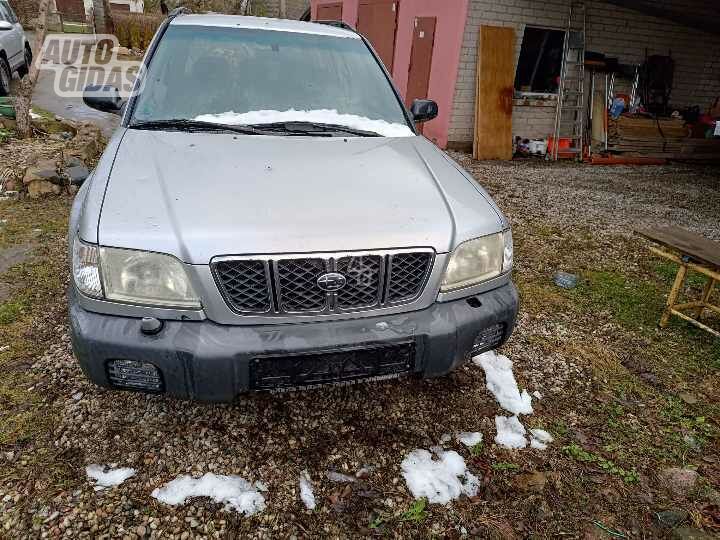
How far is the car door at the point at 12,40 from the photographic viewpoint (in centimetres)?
951

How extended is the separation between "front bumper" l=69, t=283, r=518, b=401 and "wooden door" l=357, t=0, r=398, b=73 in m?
9.52

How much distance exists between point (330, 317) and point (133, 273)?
81 centimetres

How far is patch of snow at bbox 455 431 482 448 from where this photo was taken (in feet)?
7.90

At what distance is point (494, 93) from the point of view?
29.1ft

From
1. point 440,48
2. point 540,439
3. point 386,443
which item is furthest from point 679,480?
point 440,48

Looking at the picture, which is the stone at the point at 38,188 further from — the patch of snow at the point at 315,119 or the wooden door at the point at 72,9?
the wooden door at the point at 72,9

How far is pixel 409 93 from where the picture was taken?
990 centimetres

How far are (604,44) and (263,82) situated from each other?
31.2ft

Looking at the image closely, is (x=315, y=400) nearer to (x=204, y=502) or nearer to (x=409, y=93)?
(x=204, y=502)

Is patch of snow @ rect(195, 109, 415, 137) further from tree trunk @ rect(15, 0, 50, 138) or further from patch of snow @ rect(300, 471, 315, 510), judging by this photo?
tree trunk @ rect(15, 0, 50, 138)

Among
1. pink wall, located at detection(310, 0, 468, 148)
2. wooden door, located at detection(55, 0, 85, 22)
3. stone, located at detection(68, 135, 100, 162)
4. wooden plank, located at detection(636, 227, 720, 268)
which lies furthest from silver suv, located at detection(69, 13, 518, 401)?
wooden door, located at detection(55, 0, 85, 22)

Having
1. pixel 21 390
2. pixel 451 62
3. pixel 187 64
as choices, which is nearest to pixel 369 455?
pixel 21 390

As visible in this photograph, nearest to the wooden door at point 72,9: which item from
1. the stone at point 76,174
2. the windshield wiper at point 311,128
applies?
the stone at point 76,174

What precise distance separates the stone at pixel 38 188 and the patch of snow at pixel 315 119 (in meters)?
3.80
